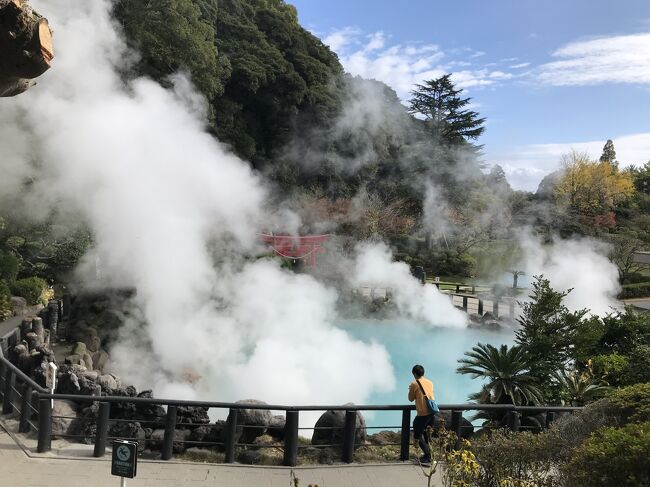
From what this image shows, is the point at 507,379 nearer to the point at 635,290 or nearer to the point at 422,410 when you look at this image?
the point at 422,410

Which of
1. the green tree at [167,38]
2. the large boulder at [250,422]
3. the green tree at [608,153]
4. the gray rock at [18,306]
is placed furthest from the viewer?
the green tree at [608,153]

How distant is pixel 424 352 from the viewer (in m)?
13.5

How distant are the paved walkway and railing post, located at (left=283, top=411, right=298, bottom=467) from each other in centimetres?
12

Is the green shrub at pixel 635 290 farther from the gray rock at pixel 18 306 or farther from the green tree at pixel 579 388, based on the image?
the gray rock at pixel 18 306

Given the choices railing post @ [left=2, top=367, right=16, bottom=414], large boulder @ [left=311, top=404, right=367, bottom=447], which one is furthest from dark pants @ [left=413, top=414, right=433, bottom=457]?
railing post @ [left=2, top=367, right=16, bottom=414]

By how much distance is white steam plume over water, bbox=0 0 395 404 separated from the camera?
9.34 metres

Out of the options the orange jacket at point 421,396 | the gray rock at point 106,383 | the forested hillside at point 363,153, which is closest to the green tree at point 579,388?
the orange jacket at point 421,396

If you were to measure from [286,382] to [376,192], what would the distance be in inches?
802

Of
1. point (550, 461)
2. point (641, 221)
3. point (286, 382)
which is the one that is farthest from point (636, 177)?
point (550, 461)

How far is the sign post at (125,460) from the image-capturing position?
373 centimetres

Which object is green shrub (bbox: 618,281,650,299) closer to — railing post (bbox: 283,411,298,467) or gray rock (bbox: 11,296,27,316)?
railing post (bbox: 283,411,298,467)

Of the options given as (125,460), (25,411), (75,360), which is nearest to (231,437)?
(125,460)

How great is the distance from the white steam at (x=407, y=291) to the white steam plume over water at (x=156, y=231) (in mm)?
5040

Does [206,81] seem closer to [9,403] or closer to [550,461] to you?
[9,403]
